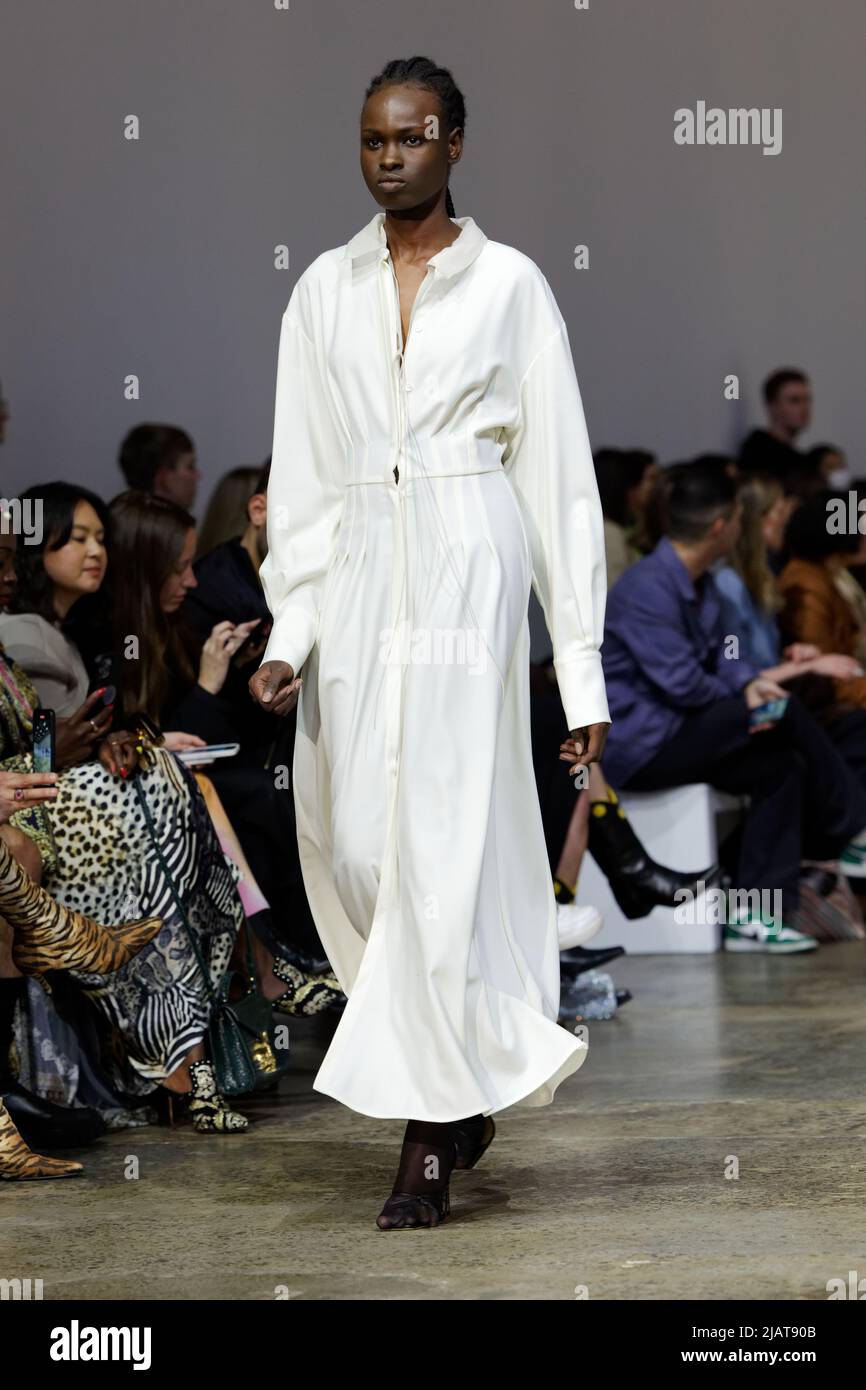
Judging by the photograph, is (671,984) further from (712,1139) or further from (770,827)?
(712,1139)

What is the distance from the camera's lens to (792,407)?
28.3 ft

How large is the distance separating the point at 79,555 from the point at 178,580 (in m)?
0.26

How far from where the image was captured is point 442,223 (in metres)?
3.12

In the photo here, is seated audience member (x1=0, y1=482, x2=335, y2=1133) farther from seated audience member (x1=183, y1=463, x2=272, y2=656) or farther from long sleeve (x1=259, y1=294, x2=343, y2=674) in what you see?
seated audience member (x1=183, y1=463, x2=272, y2=656)

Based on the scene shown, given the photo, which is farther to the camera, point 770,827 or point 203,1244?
point 770,827

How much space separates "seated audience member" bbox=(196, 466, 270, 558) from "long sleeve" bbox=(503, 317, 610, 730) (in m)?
2.49

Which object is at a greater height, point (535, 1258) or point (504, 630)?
point (504, 630)

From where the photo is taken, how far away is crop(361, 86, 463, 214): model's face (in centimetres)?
299

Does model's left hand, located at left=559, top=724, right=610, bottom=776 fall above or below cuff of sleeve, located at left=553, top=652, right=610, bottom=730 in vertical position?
below

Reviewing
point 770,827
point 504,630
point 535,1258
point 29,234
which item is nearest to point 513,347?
point 504,630

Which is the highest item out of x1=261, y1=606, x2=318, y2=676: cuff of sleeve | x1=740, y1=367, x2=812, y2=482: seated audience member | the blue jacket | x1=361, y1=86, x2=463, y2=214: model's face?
x1=361, y1=86, x2=463, y2=214: model's face

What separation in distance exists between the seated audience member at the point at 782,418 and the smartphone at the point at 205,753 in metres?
4.54

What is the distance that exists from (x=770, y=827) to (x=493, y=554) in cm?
312

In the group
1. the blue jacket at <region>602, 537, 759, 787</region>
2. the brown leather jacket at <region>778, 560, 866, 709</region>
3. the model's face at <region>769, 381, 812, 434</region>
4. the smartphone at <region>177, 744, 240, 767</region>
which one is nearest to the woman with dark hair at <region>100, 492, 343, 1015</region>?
the smartphone at <region>177, 744, 240, 767</region>
